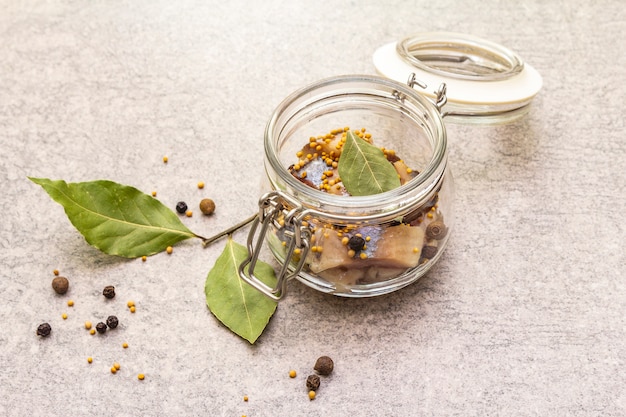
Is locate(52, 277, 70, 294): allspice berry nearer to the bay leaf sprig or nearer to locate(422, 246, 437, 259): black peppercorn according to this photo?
the bay leaf sprig

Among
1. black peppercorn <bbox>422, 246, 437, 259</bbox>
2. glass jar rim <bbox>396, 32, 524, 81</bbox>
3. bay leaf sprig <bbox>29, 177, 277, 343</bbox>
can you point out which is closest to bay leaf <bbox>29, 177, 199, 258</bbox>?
bay leaf sprig <bbox>29, 177, 277, 343</bbox>

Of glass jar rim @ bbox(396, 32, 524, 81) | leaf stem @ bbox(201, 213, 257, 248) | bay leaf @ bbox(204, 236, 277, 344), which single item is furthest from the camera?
glass jar rim @ bbox(396, 32, 524, 81)

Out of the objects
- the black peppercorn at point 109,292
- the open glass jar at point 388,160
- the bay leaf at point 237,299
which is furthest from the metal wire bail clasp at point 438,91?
the black peppercorn at point 109,292

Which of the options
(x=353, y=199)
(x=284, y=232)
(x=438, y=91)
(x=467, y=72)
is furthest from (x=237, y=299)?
(x=467, y=72)

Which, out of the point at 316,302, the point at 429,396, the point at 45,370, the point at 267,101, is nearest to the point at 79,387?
the point at 45,370

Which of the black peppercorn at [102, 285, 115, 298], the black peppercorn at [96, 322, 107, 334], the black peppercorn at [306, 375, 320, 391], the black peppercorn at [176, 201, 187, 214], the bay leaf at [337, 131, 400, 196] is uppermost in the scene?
the bay leaf at [337, 131, 400, 196]

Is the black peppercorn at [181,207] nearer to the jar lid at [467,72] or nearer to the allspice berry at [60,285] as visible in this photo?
the allspice berry at [60,285]
